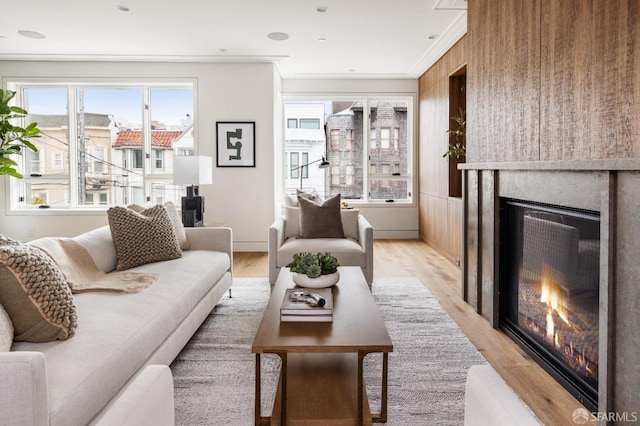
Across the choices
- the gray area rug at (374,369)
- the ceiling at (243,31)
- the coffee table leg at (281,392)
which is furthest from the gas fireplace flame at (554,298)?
the ceiling at (243,31)

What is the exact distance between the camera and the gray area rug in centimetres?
203

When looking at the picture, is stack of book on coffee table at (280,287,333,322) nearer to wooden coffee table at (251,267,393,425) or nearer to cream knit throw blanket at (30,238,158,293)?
wooden coffee table at (251,267,393,425)

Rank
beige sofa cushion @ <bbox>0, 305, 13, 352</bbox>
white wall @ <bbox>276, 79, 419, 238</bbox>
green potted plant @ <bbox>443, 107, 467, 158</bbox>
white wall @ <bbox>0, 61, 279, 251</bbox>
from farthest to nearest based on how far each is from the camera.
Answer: white wall @ <bbox>276, 79, 419, 238</bbox> → white wall @ <bbox>0, 61, 279, 251</bbox> → green potted plant @ <bbox>443, 107, 467, 158</bbox> → beige sofa cushion @ <bbox>0, 305, 13, 352</bbox>

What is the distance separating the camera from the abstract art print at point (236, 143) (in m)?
6.16

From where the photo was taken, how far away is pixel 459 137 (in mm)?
5559

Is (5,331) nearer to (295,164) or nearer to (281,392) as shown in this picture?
(281,392)

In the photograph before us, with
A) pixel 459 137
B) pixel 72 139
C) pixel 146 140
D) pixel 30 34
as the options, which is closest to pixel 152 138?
pixel 146 140

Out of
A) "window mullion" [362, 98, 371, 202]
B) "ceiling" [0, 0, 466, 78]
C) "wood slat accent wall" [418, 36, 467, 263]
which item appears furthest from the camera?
"window mullion" [362, 98, 371, 202]

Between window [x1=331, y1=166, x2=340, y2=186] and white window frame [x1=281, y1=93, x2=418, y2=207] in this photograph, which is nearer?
white window frame [x1=281, y1=93, x2=418, y2=207]

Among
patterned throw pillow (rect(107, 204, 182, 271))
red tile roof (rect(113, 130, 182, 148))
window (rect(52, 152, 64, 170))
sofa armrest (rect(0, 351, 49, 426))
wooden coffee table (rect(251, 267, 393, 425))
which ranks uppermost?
red tile roof (rect(113, 130, 182, 148))

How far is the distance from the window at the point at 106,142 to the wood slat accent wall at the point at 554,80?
4.32 m

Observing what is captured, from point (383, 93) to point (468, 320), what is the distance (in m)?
4.76

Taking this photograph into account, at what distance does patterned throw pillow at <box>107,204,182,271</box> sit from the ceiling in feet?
7.32

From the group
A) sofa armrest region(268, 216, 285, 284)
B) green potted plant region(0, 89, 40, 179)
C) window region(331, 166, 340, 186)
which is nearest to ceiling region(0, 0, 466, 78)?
green potted plant region(0, 89, 40, 179)
